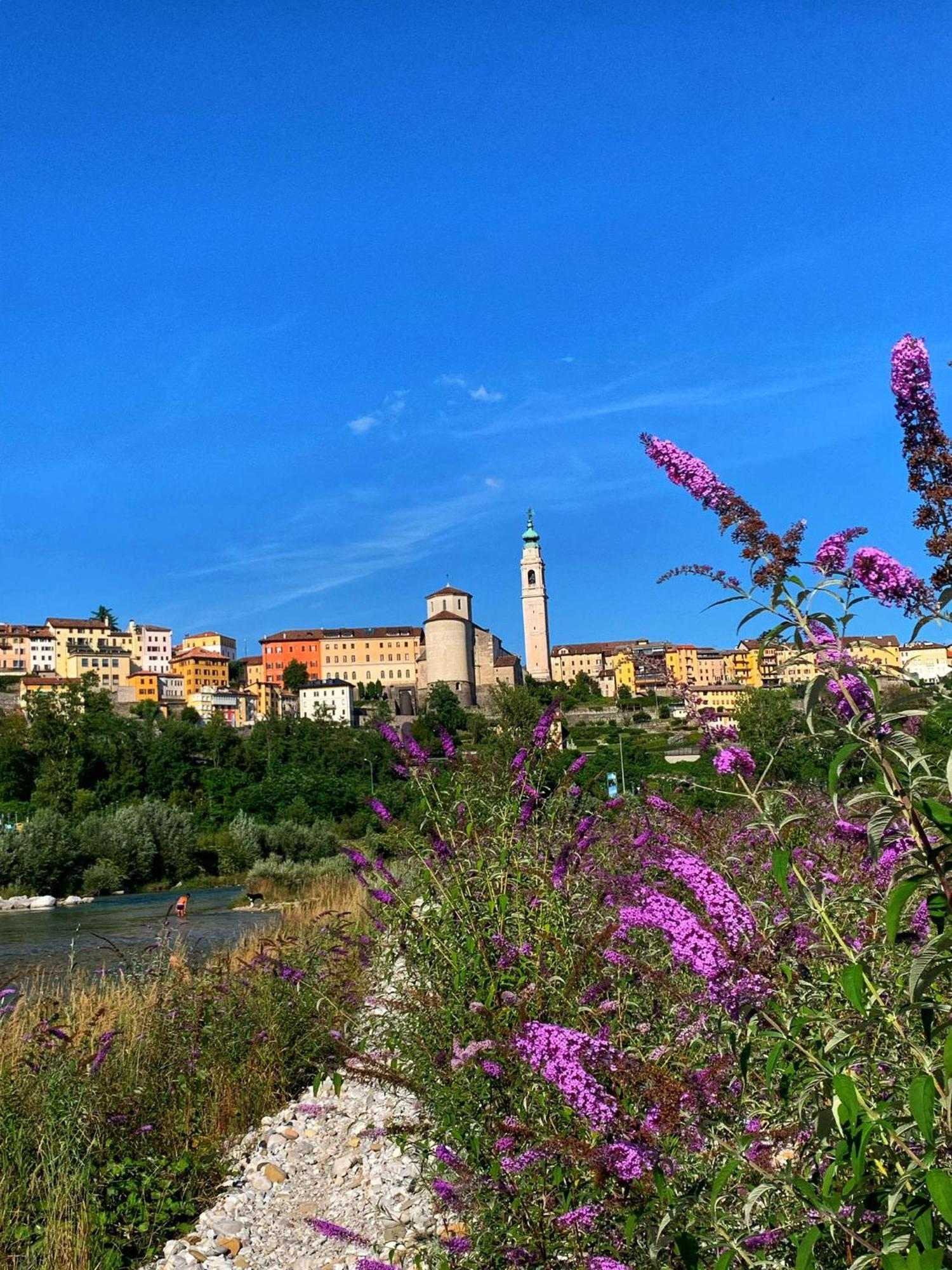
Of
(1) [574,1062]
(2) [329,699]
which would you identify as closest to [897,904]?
(1) [574,1062]

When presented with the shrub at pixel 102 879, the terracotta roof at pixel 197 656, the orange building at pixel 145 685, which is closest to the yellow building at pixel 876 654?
the shrub at pixel 102 879

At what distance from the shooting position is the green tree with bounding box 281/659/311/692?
117 m

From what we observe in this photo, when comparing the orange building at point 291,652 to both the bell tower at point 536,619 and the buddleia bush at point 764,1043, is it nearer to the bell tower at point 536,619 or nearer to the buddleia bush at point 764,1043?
the bell tower at point 536,619

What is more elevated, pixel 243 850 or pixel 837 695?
pixel 837 695

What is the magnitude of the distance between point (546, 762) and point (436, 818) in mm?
652

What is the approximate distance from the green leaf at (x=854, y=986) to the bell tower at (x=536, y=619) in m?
124

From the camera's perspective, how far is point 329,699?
355 ft

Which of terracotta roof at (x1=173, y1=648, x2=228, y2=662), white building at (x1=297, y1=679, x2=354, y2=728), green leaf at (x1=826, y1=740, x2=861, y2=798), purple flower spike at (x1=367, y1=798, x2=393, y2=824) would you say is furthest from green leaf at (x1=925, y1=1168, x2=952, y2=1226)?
terracotta roof at (x1=173, y1=648, x2=228, y2=662)

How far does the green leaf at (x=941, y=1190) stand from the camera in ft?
4.57

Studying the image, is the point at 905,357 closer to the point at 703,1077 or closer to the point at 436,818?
the point at 703,1077

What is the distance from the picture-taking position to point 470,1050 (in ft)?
9.52

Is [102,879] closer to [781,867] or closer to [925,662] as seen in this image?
[925,662]

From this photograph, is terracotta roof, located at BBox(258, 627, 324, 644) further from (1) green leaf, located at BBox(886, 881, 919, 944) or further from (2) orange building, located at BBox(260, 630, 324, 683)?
(1) green leaf, located at BBox(886, 881, 919, 944)

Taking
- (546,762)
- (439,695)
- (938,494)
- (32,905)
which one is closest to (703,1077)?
(938,494)
